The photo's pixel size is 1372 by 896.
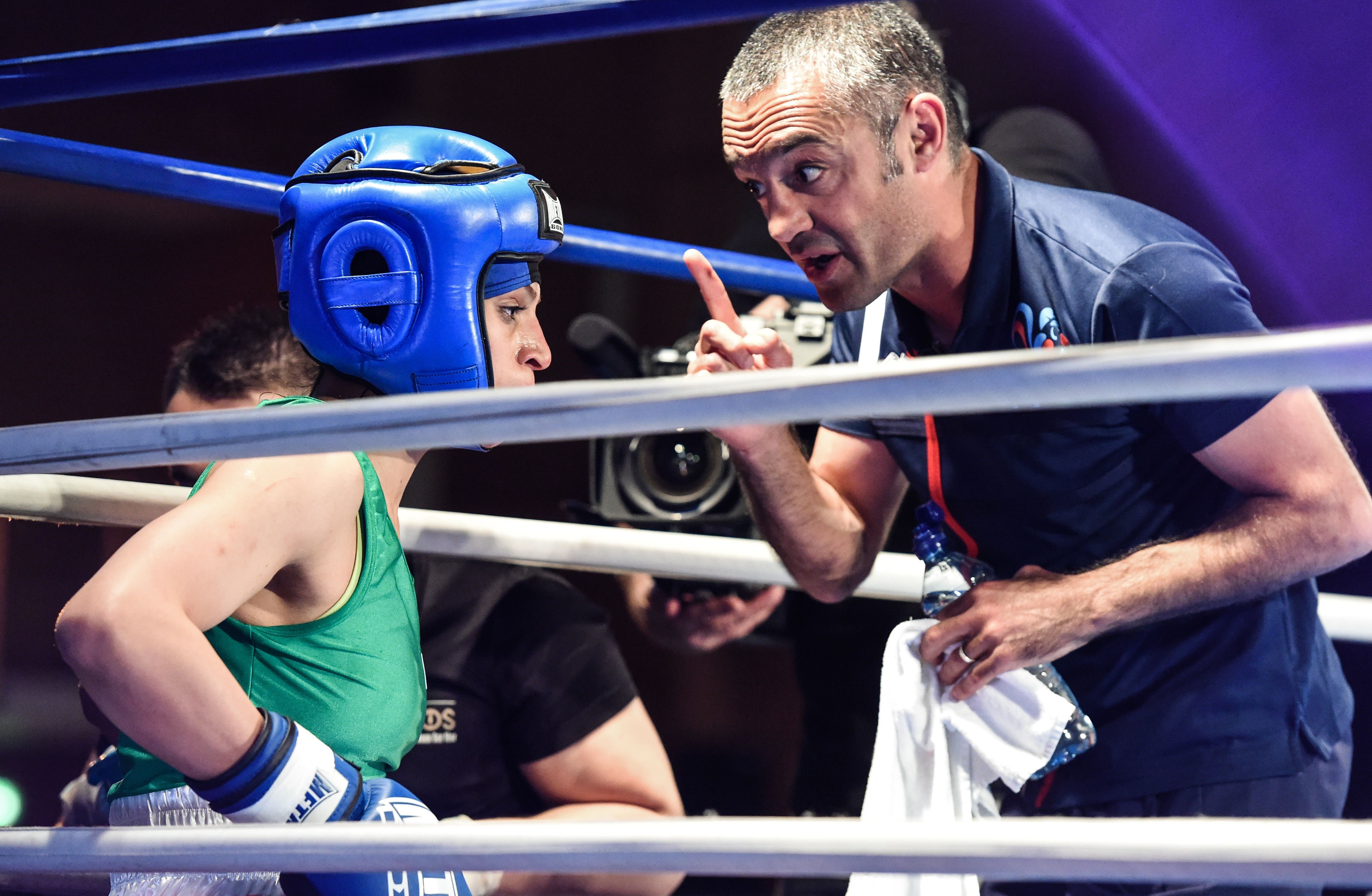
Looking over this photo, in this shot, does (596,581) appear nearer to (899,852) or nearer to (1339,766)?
(1339,766)

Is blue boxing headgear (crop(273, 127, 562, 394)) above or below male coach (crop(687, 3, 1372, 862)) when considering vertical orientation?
above

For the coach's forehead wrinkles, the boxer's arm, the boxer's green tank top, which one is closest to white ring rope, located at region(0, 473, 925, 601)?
the boxer's green tank top

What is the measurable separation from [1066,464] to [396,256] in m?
0.79

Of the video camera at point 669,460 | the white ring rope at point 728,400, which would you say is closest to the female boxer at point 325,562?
the white ring rope at point 728,400

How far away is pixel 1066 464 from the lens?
1400 millimetres

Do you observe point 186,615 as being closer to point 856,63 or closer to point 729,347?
point 729,347

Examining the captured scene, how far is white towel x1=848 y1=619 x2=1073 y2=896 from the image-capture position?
4.01 feet

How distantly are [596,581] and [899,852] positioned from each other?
3.15 m

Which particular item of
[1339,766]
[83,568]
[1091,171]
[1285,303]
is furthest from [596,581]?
[1339,766]

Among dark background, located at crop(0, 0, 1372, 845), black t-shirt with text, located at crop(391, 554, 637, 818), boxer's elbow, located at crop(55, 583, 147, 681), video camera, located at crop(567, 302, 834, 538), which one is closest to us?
boxer's elbow, located at crop(55, 583, 147, 681)

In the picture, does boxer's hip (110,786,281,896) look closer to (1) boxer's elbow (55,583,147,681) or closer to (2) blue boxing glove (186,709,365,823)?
(2) blue boxing glove (186,709,365,823)

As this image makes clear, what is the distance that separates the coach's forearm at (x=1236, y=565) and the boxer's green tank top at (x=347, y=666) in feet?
2.27

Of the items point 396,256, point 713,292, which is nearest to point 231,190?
point 396,256

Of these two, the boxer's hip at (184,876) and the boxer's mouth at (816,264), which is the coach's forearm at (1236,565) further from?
the boxer's hip at (184,876)
